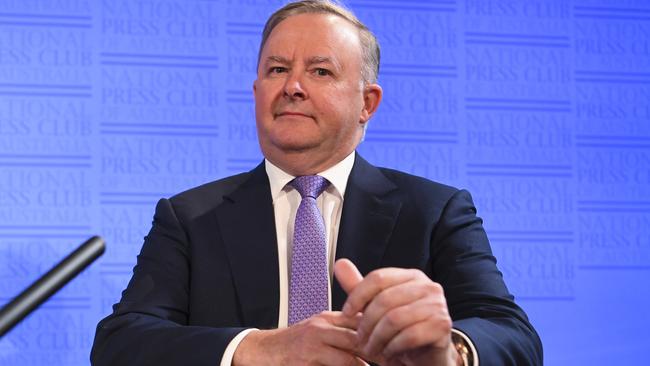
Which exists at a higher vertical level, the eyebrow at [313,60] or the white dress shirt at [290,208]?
the eyebrow at [313,60]

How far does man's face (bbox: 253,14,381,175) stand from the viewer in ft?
6.83

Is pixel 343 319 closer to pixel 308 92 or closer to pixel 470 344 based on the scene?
pixel 470 344

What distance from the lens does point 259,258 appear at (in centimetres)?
195

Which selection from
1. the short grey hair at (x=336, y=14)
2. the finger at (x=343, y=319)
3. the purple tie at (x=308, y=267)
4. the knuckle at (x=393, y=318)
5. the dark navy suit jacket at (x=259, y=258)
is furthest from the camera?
the short grey hair at (x=336, y=14)

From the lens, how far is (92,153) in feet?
A: 9.05

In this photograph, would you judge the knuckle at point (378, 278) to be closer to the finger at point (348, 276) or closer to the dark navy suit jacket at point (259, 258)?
the finger at point (348, 276)

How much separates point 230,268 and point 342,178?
347 mm

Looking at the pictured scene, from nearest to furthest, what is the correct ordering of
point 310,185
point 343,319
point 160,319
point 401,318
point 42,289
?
point 42,289 → point 401,318 → point 343,319 → point 160,319 → point 310,185

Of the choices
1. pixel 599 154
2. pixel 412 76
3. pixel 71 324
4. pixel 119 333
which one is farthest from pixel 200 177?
pixel 599 154

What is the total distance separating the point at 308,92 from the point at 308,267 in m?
0.41

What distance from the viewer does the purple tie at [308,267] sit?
6.16 ft

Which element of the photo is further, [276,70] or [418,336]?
[276,70]

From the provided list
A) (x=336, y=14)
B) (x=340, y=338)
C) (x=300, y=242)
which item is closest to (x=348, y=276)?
(x=340, y=338)

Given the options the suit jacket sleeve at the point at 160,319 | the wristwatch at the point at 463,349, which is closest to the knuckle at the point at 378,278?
the wristwatch at the point at 463,349
